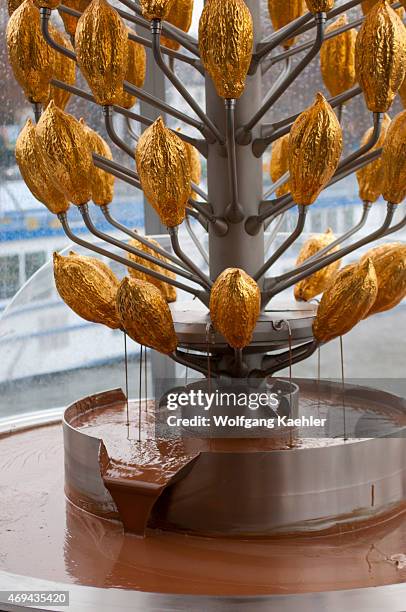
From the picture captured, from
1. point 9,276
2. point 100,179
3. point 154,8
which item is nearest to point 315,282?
point 100,179

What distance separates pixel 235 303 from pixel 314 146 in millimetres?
106

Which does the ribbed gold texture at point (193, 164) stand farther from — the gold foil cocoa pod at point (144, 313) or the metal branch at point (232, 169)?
the gold foil cocoa pod at point (144, 313)

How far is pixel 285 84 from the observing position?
66cm

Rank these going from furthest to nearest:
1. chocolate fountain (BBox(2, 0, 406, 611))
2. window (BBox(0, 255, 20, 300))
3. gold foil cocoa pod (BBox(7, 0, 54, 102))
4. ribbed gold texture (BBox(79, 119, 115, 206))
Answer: window (BBox(0, 255, 20, 300)), ribbed gold texture (BBox(79, 119, 115, 206)), gold foil cocoa pod (BBox(7, 0, 54, 102)), chocolate fountain (BBox(2, 0, 406, 611))

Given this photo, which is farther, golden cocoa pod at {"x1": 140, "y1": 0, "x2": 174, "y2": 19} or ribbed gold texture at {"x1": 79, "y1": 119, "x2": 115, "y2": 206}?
ribbed gold texture at {"x1": 79, "y1": 119, "x2": 115, "y2": 206}

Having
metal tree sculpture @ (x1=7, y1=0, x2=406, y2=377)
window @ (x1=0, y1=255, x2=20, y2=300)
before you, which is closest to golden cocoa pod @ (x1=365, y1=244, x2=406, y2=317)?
metal tree sculpture @ (x1=7, y1=0, x2=406, y2=377)

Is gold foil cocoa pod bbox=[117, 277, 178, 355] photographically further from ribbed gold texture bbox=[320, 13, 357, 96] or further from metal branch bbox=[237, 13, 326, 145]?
ribbed gold texture bbox=[320, 13, 357, 96]

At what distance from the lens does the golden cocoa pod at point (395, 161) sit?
62 centimetres

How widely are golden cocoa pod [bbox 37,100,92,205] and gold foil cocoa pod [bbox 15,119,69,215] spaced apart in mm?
18

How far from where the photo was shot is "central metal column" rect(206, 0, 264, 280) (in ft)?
2.34

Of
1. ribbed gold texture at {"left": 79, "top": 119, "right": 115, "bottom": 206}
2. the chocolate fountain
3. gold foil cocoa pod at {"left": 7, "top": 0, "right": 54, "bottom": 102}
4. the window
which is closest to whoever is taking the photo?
the chocolate fountain

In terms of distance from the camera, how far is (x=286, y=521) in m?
0.61

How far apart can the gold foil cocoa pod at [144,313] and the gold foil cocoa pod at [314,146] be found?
0.12 meters

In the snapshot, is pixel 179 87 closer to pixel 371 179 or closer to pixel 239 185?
pixel 239 185
